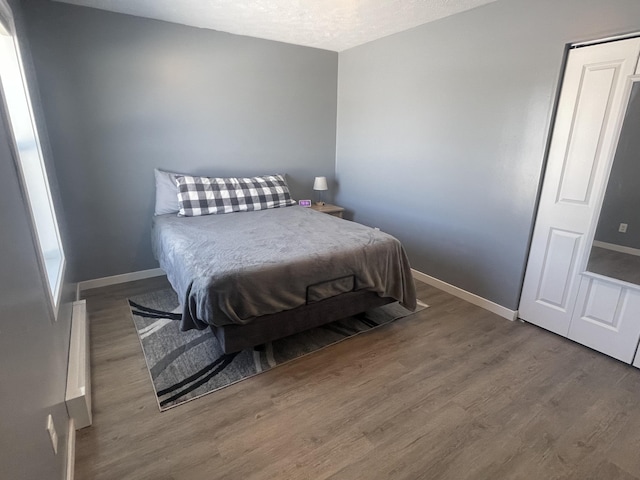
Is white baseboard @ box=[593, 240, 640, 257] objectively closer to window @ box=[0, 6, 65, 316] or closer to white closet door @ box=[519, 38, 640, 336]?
white closet door @ box=[519, 38, 640, 336]

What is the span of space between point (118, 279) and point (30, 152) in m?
1.59

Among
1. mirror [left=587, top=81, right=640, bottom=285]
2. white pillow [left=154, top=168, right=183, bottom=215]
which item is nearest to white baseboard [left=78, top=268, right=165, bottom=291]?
white pillow [left=154, top=168, right=183, bottom=215]

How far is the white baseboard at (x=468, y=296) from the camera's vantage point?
2.74 metres

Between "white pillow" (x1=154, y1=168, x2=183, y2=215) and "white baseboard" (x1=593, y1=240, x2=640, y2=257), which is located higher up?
"white pillow" (x1=154, y1=168, x2=183, y2=215)

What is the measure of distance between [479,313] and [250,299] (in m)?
2.01

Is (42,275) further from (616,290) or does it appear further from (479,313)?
(616,290)

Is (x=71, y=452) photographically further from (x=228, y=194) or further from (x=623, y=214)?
(x=623, y=214)

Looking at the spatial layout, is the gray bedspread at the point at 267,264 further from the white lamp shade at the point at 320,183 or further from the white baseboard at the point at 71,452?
the white lamp shade at the point at 320,183

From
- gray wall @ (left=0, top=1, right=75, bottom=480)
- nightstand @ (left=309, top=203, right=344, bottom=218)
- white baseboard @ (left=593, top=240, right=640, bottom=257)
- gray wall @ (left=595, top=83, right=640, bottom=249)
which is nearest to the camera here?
gray wall @ (left=0, top=1, right=75, bottom=480)

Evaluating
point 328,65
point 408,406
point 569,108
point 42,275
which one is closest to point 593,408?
point 408,406

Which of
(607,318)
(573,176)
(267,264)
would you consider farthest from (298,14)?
(607,318)

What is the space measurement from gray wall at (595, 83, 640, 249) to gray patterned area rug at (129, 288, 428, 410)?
59.0 inches

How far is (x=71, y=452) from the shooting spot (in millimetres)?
1466

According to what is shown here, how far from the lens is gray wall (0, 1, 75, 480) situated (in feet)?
2.83
